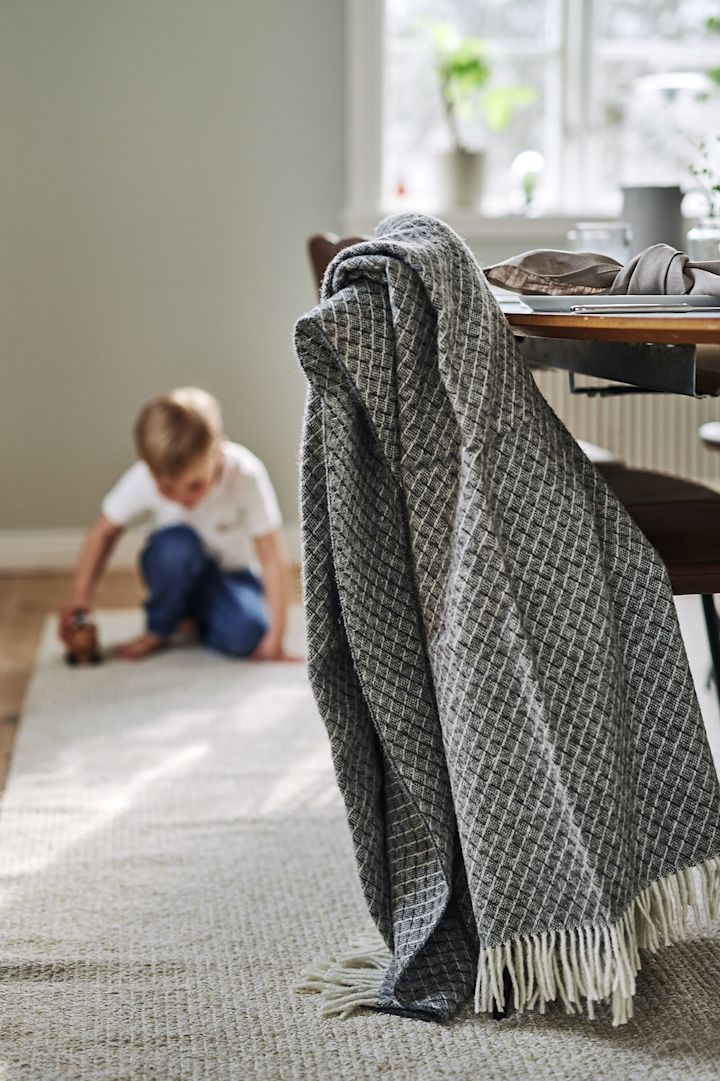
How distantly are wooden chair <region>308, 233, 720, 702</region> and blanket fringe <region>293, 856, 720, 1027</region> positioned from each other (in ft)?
0.99

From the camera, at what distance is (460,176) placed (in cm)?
338

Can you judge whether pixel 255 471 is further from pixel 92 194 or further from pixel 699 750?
pixel 699 750

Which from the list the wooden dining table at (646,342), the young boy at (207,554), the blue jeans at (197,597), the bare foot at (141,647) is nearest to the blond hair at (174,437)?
the young boy at (207,554)

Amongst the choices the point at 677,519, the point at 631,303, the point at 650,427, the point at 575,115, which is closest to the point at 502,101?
the point at 575,115

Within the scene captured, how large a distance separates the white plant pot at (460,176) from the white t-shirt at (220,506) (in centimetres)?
108

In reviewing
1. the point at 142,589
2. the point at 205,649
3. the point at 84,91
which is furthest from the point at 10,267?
the point at 205,649

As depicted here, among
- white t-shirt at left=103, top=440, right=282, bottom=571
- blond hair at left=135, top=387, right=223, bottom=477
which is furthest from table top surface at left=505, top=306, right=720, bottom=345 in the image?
white t-shirt at left=103, top=440, right=282, bottom=571

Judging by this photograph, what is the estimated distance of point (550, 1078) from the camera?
114cm

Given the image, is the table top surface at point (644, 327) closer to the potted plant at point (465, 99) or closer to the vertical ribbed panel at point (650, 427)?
the vertical ribbed panel at point (650, 427)

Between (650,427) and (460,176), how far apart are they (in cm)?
85

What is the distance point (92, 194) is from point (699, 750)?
2.64 metres

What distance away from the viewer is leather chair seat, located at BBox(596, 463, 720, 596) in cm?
133

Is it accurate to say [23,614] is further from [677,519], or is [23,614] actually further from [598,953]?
[598,953]

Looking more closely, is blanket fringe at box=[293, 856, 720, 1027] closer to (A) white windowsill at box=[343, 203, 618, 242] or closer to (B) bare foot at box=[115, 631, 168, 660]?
(B) bare foot at box=[115, 631, 168, 660]
